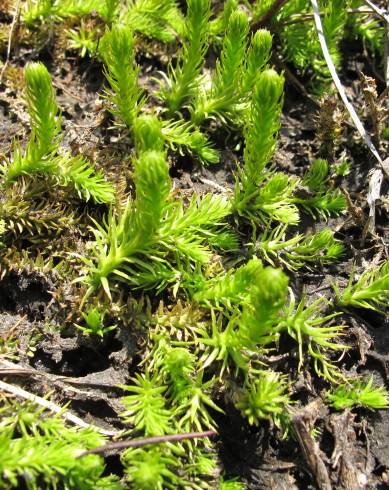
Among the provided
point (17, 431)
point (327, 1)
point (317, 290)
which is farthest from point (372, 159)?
point (17, 431)

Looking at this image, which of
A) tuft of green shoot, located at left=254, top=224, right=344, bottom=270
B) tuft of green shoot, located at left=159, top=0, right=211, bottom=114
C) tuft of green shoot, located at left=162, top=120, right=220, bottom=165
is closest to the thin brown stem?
tuft of green shoot, located at left=254, top=224, right=344, bottom=270

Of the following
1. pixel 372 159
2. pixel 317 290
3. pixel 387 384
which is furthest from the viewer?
pixel 372 159

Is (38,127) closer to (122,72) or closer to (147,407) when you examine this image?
(122,72)

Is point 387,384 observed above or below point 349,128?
below

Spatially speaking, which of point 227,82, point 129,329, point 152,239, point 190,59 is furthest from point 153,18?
point 129,329

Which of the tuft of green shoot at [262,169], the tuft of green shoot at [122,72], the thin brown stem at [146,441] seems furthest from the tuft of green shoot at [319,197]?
the thin brown stem at [146,441]

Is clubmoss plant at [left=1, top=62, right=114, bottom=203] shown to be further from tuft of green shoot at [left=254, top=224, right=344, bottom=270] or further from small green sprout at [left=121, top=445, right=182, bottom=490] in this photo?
small green sprout at [left=121, top=445, right=182, bottom=490]

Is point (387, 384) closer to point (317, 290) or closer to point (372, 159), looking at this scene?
point (317, 290)
